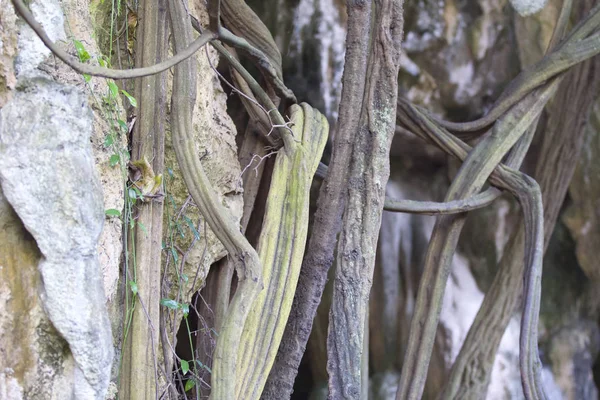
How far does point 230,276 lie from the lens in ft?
4.66

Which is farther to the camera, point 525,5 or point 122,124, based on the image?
point 525,5

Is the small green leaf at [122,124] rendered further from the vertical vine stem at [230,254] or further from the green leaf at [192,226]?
the green leaf at [192,226]

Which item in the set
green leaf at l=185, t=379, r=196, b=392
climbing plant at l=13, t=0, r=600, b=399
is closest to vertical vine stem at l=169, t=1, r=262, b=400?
climbing plant at l=13, t=0, r=600, b=399

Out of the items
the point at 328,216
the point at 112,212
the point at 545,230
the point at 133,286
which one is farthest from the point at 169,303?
the point at 545,230

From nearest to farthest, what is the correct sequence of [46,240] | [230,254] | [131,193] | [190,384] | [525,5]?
[46,240] → [230,254] → [131,193] → [190,384] → [525,5]

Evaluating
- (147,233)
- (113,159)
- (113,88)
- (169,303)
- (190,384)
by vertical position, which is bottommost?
(190,384)

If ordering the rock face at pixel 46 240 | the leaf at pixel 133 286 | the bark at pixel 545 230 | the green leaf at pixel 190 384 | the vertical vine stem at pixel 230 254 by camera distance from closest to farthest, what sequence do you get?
the rock face at pixel 46 240
the vertical vine stem at pixel 230 254
the leaf at pixel 133 286
the green leaf at pixel 190 384
the bark at pixel 545 230

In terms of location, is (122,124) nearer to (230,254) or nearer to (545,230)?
(230,254)

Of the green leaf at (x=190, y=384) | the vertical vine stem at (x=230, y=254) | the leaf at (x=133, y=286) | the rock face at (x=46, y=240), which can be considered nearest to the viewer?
the rock face at (x=46, y=240)

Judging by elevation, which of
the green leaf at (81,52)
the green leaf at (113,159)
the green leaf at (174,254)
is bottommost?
the green leaf at (174,254)

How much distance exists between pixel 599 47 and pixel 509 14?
2.31ft

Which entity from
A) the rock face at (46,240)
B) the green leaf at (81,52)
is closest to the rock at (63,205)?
the rock face at (46,240)

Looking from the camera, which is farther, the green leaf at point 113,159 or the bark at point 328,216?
the bark at point 328,216

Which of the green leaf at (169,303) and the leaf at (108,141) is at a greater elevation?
the leaf at (108,141)
